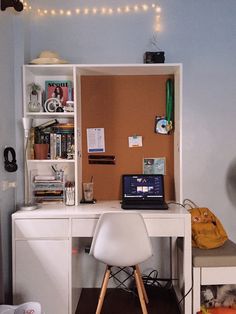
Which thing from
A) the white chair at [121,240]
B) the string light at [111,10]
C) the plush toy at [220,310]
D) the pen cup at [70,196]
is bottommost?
the plush toy at [220,310]

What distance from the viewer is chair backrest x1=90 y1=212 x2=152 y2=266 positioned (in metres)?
2.16

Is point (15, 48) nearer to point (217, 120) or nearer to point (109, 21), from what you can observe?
point (109, 21)

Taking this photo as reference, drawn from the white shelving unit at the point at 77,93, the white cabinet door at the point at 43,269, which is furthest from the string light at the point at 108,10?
the white cabinet door at the point at 43,269

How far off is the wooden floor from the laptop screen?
860 mm

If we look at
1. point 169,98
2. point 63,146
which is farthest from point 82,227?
point 169,98

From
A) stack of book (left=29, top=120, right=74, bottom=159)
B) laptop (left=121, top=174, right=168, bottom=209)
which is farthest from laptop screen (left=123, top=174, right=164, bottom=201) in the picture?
stack of book (left=29, top=120, right=74, bottom=159)

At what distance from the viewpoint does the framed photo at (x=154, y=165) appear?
288 centimetres

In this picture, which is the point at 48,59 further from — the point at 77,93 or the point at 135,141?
the point at 135,141

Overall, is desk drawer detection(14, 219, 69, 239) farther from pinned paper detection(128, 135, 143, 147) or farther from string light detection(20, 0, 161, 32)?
string light detection(20, 0, 161, 32)

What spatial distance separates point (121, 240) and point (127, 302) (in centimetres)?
83

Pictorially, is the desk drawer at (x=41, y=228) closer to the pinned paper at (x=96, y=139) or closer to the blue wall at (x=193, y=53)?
the pinned paper at (x=96, y=139)

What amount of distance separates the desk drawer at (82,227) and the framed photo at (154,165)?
0.79 metres

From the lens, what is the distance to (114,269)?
290 cm

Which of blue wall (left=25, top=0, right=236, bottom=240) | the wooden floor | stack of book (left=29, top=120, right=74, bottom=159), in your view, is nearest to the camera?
the wooden floor
